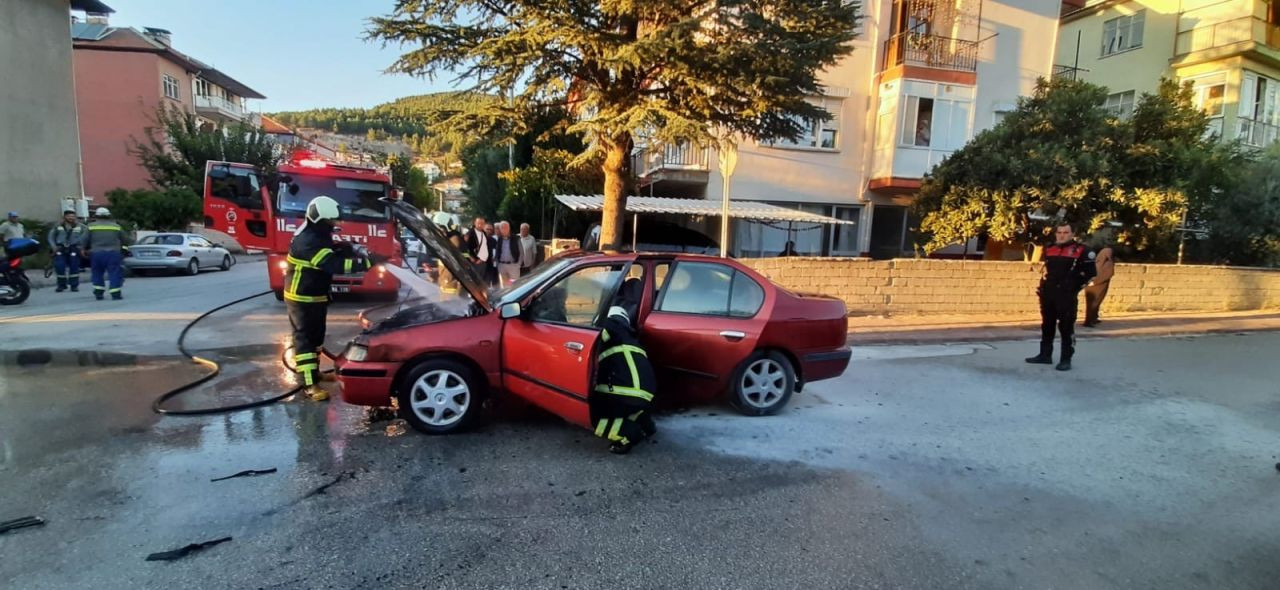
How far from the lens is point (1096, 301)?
35.6 ft

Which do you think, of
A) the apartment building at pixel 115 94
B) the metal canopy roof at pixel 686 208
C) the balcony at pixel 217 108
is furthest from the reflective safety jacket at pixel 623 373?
the balcony at pixel 217 108

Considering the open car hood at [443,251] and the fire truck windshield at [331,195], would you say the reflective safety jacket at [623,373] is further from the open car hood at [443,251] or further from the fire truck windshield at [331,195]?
the fire truck windshield at [331,195]

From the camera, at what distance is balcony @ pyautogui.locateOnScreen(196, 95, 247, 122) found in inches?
1673

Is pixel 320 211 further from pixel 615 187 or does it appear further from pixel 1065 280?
pixel 1065 280

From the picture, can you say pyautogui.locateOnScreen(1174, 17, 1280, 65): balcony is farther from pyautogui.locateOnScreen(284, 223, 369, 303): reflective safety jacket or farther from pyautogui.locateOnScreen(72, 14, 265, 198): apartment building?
pyautogui.locateOnScreen(72, 14, 265, 198): apartment building

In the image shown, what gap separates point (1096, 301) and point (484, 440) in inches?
437

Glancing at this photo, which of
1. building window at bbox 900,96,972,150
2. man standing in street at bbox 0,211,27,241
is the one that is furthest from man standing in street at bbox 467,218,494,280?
building window at bbox 900,96,972,150

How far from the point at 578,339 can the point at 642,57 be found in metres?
4.83

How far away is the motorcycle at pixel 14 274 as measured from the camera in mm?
10672

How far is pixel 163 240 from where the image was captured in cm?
1783

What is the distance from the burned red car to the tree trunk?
14.1 ft

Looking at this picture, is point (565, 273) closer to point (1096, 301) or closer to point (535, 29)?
point (535, 29)

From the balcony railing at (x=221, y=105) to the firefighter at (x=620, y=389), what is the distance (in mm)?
49553

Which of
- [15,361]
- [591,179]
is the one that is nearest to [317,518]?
[15,361]
